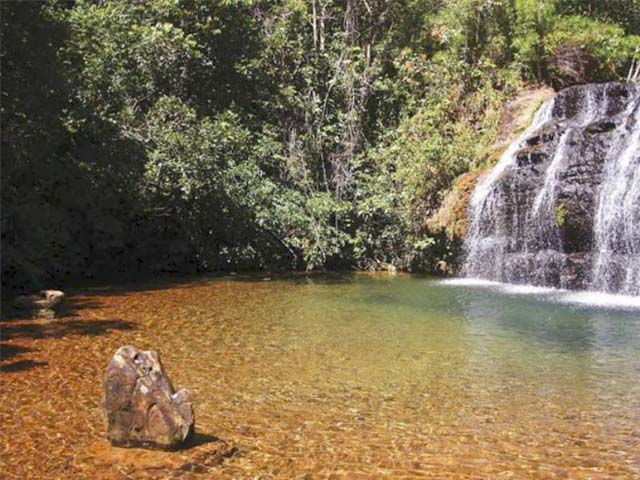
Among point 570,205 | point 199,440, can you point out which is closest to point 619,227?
point 570,205

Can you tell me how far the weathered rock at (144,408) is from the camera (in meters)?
4.79

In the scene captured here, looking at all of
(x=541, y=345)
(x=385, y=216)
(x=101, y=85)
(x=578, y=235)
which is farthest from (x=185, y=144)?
(x=541, y=345)

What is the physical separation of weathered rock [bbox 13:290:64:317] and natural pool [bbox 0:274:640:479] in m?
0.34

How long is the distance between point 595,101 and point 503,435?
41.8 feet

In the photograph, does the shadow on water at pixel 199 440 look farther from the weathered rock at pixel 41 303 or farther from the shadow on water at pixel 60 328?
the weathered rock at pixel 41 303

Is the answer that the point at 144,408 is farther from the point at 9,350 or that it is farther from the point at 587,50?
the point at 587,50

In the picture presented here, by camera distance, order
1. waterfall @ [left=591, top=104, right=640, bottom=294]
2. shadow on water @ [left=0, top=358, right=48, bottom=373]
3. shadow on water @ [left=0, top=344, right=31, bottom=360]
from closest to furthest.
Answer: shadow on water @ [left=0, top=358, right=48, bottom=373]
shadow on water @ [left=0, top=344, right=31, bottom=360]
waterfall @ [left=591, top=104, right=640, bottom=294]

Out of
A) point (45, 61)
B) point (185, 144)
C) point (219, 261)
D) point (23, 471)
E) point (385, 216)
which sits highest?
point (45, 61)

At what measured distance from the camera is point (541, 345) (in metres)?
8.20

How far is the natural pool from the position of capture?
4.73 m

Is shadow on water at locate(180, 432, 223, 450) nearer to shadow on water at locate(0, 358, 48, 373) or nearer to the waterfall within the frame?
shadow on water at locate(0, 358, 48, 373)

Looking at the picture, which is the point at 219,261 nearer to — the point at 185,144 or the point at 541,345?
the point at 185,144

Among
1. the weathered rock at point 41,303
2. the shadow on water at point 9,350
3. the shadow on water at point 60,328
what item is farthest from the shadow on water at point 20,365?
the weathered rock at point 41,303

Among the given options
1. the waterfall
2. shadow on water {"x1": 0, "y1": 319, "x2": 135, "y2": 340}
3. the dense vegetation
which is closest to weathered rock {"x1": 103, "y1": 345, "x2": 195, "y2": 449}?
A: shadow on water {"x1": 0, "y1": 319, "x2": 135, "y2": 340}
